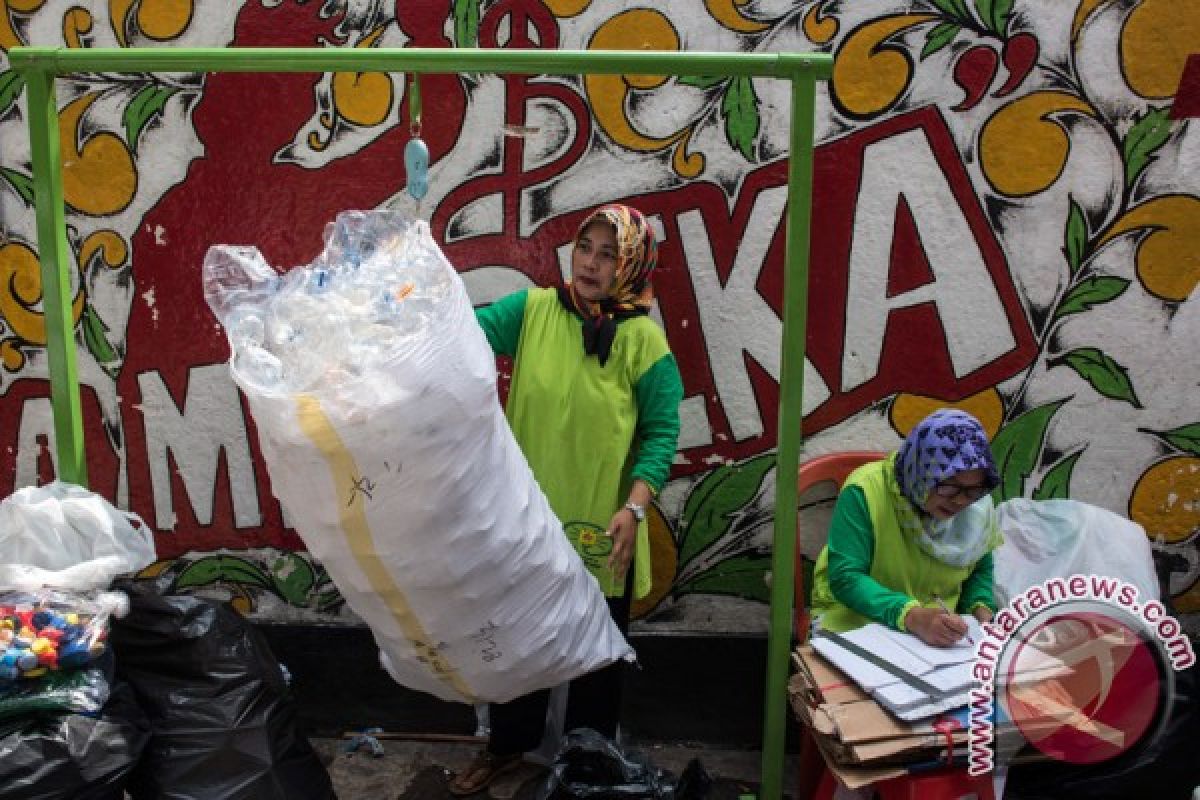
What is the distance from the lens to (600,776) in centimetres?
275

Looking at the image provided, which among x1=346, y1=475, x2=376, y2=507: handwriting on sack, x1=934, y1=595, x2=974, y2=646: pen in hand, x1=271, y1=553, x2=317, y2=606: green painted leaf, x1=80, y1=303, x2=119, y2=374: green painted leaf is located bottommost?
x1=271, y1=553, x2=317, y2=606: green painted leaf

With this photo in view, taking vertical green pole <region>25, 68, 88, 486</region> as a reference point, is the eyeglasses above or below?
below

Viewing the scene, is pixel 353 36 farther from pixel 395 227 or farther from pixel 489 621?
pixel 489 621

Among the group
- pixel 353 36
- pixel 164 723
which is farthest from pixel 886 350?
pixel 164 723

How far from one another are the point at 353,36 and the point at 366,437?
1.80 metres

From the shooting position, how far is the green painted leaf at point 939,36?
3.22 m

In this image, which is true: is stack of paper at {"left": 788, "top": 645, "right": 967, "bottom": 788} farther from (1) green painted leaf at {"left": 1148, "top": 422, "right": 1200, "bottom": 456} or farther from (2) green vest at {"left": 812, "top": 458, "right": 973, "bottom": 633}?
(1) green painted leaf at {"left": 1148, "top": 422, "right": 1200, "bottom": 456}

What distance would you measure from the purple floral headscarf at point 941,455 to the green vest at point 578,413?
28.0 inches

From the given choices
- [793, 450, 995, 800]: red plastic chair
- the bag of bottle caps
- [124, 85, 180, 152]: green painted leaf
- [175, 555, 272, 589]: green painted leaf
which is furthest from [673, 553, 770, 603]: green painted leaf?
[124, 85, 180, 152]: green painted leaf

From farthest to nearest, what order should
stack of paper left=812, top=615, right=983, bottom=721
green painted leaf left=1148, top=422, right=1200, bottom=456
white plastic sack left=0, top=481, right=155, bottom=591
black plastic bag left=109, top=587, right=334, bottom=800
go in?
green painted leaf left=1148, top=422, right=1200, bottom=456 < stack of paper left=812, top=615, right=983, bottom=721 < black plastic bag left=109, top=587, right=334, bottom=800 < white plastic sack left=0, top=481, right=155, bottom=591

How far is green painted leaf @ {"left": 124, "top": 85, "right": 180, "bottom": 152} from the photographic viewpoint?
11.0 ft

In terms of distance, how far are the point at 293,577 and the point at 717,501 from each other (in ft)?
4.70

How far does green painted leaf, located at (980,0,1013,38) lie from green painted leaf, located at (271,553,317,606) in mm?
2719

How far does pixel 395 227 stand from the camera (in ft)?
7.88
